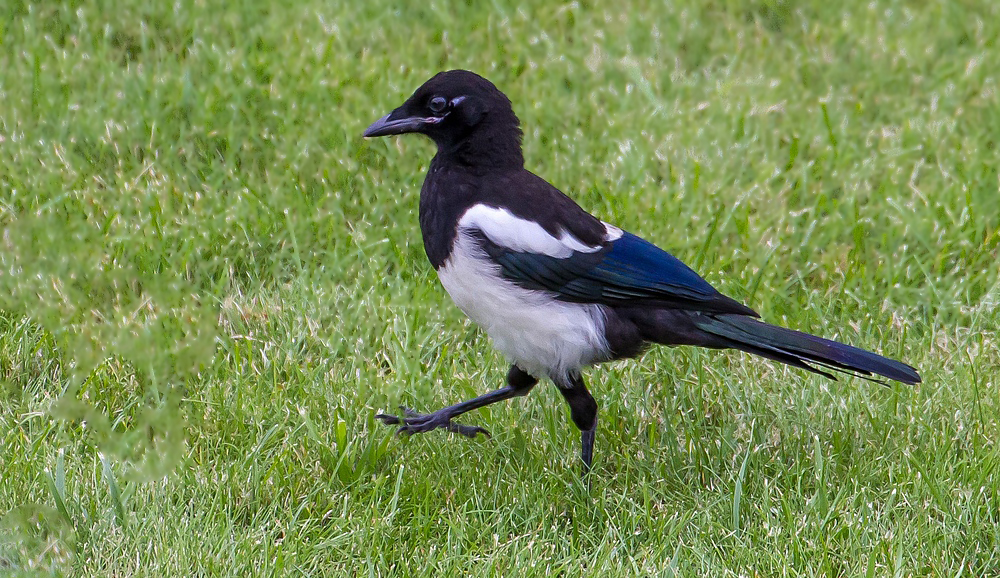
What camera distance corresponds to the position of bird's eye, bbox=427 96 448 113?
3.58m

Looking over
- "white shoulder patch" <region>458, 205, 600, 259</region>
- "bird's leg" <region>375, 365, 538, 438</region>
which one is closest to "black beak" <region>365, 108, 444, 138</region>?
"white shoulder patch" <region>458, 205, 600, 259</region>

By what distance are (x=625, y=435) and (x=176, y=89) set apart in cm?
278

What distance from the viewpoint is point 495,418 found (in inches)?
152

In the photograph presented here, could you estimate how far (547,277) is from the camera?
343 centimetres

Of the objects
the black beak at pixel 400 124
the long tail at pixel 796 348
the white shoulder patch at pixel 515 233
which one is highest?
the black beak at pixel 400 124

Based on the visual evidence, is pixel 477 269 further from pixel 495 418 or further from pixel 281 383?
pixel 281 383

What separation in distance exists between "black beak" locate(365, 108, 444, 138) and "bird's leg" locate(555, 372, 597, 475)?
2.89 ft

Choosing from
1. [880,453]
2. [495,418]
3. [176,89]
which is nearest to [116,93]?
[176,89]

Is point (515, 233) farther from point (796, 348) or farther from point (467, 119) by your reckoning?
point (796, 348)

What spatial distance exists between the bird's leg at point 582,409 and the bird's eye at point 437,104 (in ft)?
2.95

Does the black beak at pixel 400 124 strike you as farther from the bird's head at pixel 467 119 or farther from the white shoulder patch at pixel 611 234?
the white shoulder patch at pixel 611 234

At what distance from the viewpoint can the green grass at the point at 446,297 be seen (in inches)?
132

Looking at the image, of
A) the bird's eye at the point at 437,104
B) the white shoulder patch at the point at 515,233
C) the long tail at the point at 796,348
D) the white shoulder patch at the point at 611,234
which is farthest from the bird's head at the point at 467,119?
the long tail at the point at 796,348

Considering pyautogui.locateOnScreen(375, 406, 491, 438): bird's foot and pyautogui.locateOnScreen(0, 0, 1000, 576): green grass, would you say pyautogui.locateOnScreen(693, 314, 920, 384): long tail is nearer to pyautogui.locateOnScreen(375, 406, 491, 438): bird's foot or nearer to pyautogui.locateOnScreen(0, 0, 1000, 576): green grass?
pyautogui.locateOnScreen(0, 0, 1000, 576): green grass
